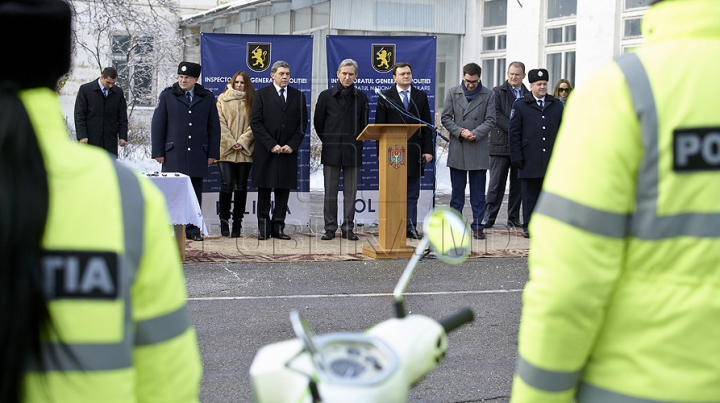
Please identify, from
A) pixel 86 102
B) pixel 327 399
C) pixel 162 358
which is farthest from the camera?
pixel 86 102

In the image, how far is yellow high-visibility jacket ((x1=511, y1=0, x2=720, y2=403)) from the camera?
82.1 inches

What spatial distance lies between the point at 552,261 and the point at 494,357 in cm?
443

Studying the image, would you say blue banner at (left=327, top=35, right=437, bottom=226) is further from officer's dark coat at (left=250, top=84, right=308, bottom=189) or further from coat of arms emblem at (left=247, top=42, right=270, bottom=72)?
officer's dark coat at (left=250, top=84, right=308, bottom=189)

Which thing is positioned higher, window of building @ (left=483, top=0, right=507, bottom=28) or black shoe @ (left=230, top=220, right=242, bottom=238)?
window of building @ (left=483, top=0, right=507, bottom=28)

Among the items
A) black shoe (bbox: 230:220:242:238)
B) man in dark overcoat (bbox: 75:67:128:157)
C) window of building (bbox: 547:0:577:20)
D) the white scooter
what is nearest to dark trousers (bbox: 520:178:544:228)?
black shoe (bbox: 230:220:242:238)

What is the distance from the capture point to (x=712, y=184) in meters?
2.13

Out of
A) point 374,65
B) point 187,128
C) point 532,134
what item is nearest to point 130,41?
point 374,65

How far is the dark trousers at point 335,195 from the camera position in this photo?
1244 centimetres

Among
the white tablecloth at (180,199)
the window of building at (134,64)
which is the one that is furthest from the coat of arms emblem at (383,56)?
the window of building at (134,64)

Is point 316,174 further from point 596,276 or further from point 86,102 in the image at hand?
point 596,276

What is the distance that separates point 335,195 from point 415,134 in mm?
1328

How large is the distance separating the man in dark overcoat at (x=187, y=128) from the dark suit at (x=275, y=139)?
0.55 meters

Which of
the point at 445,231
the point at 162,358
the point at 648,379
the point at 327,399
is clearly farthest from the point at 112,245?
the point at 648,379

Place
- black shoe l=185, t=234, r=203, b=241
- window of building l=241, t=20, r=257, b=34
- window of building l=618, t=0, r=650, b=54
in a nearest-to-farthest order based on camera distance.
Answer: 1. black shoe l=185, t=234, r=203, b=241
2. window of building l=618, t=0, r=650, b=54
3. window of building l=241, t=20, r=257, b=34
